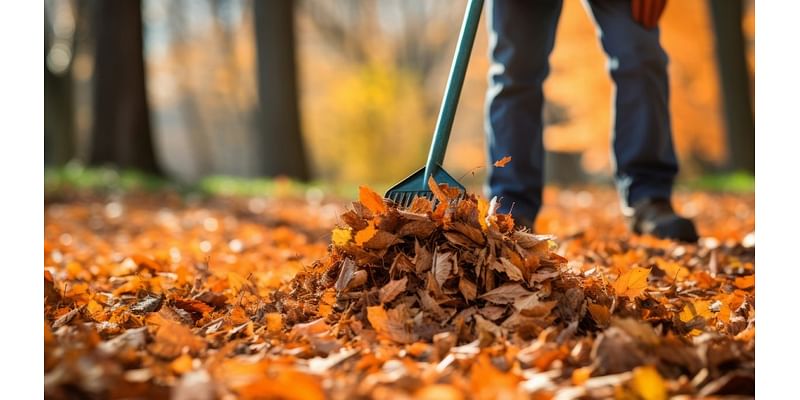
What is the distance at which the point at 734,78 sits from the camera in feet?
28.3

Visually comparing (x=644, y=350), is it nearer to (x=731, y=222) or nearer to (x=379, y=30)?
(x=731, y=222)

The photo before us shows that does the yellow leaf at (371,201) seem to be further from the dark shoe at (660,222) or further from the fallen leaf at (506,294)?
the dark shoe at (660,222)

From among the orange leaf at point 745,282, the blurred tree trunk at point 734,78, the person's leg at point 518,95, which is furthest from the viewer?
the blurred tree trunk at point 734,78

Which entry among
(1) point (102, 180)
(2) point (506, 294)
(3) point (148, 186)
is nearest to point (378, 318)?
(2) point (506, 294)

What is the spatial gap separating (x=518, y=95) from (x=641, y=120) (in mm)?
549

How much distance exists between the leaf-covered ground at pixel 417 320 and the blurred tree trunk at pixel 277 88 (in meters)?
6.50

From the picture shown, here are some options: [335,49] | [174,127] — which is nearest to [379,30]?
[335,49]

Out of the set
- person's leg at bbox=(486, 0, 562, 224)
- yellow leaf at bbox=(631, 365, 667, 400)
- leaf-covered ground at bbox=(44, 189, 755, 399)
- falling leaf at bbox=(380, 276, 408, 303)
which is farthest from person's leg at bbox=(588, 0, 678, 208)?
yellow leaf at bbox=(631, 365, 667, 400)

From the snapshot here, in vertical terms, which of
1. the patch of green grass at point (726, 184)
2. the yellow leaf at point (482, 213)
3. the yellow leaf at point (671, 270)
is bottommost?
the patch of green grass at point (726, 184)

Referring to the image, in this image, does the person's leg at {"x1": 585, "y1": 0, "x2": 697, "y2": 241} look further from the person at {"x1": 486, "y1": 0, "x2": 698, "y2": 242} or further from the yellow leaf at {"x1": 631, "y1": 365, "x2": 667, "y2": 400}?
the yellow leaf at {"x1": 631, "y1": 365, "x2": 667, "y2": 400}

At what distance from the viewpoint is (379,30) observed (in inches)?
872

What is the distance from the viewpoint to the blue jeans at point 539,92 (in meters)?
2.90

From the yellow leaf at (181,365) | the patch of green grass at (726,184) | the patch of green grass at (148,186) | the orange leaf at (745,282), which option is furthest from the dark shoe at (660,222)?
the patch of green grass at (148,186)

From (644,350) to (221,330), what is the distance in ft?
3.17
